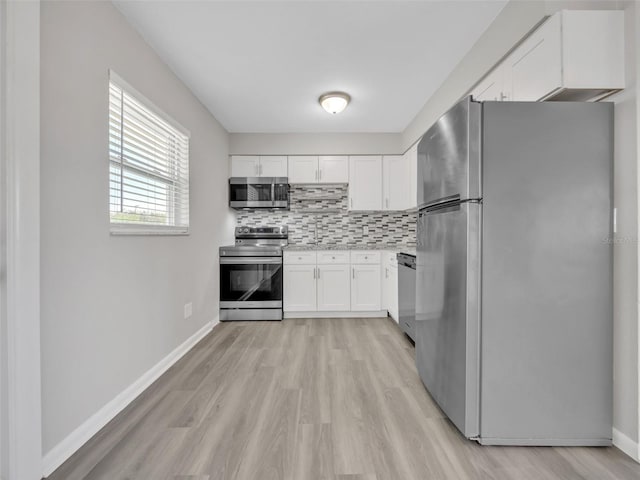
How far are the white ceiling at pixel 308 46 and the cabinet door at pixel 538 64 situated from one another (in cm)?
38

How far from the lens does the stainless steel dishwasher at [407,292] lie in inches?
118

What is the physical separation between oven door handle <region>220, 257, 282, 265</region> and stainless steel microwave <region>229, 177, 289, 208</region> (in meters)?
0.72

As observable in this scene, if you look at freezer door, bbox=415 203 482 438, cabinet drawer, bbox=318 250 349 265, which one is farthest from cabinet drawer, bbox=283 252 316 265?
freezer door, bbox=415 203 482 438

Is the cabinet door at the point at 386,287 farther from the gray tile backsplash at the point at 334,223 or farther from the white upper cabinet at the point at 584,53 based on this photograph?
the white upper cabinet at the point at 584,53

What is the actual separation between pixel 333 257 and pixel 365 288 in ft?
1.84

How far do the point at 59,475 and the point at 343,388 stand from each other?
149 centimetres

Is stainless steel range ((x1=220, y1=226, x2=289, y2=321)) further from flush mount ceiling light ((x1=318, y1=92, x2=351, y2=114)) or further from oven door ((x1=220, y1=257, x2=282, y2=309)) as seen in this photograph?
flush mount ceiling light ((x1=318, y1=92, x2=351, y2=114))

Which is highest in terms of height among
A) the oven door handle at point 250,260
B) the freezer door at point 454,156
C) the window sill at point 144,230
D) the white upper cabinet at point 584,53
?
the white upper cabinet at point 584,53

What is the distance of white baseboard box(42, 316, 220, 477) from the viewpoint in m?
1.42

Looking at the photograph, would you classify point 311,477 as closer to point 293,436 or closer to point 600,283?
point 293,436

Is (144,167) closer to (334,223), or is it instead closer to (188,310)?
(188,310)

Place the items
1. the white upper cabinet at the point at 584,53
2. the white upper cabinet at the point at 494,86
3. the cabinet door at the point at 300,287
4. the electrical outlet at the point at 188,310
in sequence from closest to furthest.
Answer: the white upper cabinet at the point at 584,53 < the white upper cabinet at the point at 494,86 < the electrical outlet at the point at 188,310 < the cabinet door at the point at 300,287

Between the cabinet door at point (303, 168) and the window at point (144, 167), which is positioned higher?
the cabinet door at point (303, 168)

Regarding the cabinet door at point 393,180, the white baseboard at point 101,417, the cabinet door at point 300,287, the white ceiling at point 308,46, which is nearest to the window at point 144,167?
the white ceiling at point 308,46
